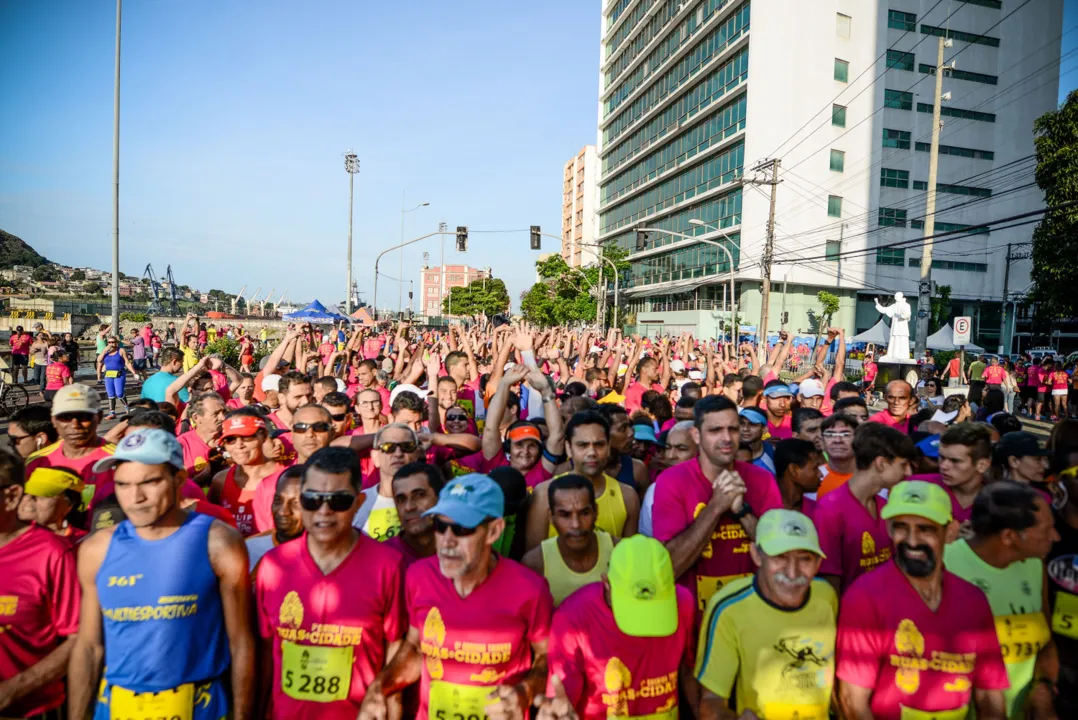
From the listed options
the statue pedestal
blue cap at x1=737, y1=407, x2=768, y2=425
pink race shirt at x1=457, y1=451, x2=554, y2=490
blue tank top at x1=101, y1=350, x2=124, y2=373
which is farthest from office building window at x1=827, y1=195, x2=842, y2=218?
pink race shirt at x1=457, y1=451, x2=554, y2=490

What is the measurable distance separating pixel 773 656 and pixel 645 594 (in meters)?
0.59

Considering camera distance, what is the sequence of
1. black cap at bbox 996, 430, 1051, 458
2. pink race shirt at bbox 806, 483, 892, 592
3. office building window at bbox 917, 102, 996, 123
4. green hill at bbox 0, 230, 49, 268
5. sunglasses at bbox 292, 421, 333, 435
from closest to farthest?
pink race shirt at bbox 806, 483, 892, 592 < black cap at bbox 996, 430, 1051, 458 < sunglasses at bbox 292, 421, 333, 435 < office building window at bbox 917, 102, 996, 123 < green hill at bbox 0, 230, 49, 268

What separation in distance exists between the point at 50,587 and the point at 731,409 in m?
3.30

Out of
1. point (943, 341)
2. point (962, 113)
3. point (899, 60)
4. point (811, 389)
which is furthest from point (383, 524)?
point (962, 113)

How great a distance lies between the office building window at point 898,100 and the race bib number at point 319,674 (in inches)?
2053

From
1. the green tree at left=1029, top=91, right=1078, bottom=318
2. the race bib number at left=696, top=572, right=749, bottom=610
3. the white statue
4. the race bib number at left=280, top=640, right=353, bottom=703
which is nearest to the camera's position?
the race bib number at left=280, top=640, right=353, bottom=703

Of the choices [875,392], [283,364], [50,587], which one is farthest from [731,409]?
[875,392]

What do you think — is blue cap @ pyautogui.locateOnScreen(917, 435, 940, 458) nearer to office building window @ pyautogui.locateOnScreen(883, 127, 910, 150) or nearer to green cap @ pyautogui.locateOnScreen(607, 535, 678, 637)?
green cap @ pyautogui.locateOnScreen(607, 535, 678, 637)

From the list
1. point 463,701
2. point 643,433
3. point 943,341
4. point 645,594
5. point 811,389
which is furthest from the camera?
point 943,341

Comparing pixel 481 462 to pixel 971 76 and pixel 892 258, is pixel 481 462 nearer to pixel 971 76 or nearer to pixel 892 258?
pixel 892 258

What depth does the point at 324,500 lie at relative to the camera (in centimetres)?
275

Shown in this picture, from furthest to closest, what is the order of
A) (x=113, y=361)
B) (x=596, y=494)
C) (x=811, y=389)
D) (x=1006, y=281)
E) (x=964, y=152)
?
1. (x=964, y=152)
2. (x=1006, y=281)
3. (x=113, y=361)
4. (x=811, y=389)
5. (x=596, y=494)

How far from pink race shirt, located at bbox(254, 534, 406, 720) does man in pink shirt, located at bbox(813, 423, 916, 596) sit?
2.20 meters

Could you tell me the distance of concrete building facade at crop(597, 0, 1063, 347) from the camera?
140 ft
